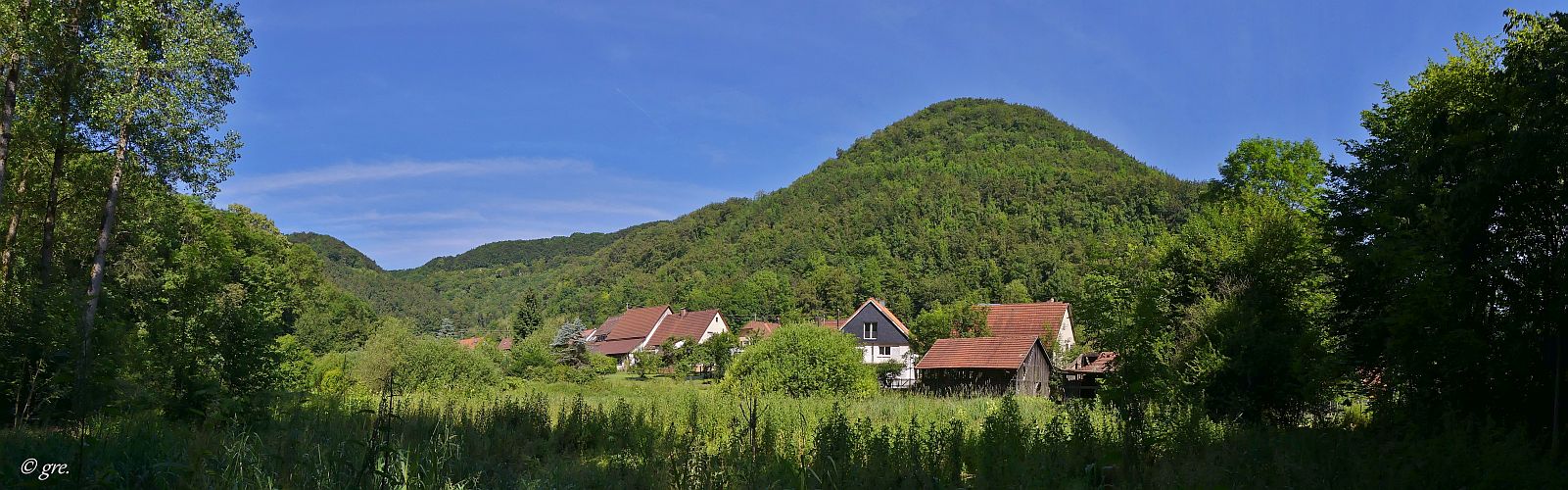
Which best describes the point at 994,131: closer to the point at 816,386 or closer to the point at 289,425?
the point at 816,386

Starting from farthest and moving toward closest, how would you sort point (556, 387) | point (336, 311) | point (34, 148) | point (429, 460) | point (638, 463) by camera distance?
1. point (336, 311)
2. point (556, 387)
3. point (34, 148)
4. point (638, 463)
5. point (429, 460)

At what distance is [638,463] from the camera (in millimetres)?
8266

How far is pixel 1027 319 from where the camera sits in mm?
43688

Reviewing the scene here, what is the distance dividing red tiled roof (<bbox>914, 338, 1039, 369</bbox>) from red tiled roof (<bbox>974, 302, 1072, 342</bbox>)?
9.63 meters

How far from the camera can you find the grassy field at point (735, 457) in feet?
18.0

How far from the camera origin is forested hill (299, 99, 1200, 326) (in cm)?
9269

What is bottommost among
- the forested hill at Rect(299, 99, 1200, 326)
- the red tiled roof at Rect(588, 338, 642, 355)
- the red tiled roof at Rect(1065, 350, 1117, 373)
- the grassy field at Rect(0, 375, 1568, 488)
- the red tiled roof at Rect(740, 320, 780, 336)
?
the grassy field at Rect(0, 375, 1568, 488)

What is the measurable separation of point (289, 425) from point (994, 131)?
536ft

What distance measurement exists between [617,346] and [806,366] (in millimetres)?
56703

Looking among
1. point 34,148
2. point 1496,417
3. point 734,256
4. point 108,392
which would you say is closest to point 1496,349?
point 1496,417

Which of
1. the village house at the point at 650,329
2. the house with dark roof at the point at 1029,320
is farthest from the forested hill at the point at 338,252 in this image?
the house with dark roof at the point at 1029,320

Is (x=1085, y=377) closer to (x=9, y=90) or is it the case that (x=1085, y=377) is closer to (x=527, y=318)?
(x=9, y=90)

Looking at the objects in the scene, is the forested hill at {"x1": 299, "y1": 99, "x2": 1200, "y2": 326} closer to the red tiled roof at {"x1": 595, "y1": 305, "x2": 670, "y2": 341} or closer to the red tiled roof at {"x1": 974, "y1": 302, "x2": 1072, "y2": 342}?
the red tiled roof at {"x1": 595, "y1": 305, "x2": 670, "y2": 341}

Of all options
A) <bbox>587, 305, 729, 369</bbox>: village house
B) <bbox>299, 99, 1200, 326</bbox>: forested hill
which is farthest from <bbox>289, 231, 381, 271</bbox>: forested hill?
<bbox>587, 305, 729, 369</bbox>: village house
